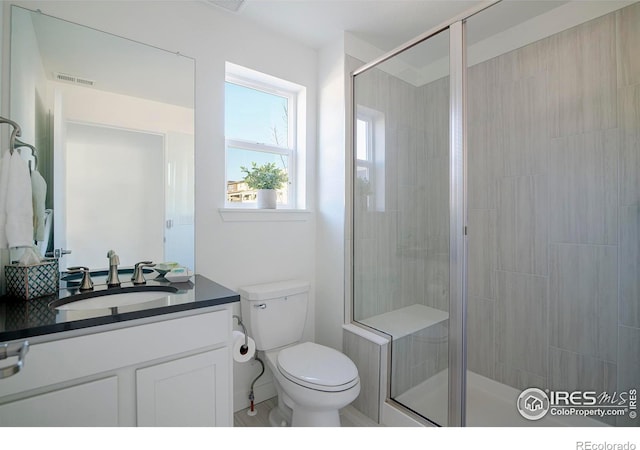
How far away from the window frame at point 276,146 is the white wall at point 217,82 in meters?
0.11

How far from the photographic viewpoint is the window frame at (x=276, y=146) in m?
2.07

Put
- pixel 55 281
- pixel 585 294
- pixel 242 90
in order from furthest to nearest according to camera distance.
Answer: pixel 242 90 < pixel 585 294 < pixel 55 281

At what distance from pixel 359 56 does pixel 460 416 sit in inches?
88.1

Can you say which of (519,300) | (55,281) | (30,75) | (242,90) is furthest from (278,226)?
(519,300)

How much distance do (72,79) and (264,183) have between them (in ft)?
3.56

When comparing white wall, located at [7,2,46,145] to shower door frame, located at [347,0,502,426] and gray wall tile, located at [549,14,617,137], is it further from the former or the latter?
gray wall tile, located at [549,14,617,137]

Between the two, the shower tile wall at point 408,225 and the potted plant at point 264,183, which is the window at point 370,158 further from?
the potted plant at point 264,183

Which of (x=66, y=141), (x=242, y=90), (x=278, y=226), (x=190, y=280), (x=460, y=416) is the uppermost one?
(x=242, y=90)

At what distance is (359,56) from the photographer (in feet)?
7.16

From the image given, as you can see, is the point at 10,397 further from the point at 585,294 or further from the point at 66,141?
the point at 585,294

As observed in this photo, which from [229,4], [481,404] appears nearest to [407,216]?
[481,404]

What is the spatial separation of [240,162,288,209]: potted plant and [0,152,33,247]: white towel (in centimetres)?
110

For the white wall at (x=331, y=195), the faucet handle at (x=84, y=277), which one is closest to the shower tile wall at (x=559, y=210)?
the white wall at (x=331, y=195)

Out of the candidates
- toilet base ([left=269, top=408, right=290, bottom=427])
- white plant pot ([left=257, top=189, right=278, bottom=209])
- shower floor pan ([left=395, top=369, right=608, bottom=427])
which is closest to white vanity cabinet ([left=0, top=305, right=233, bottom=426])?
toilet base ([left=269, top=408, right=290, bottom=427])
